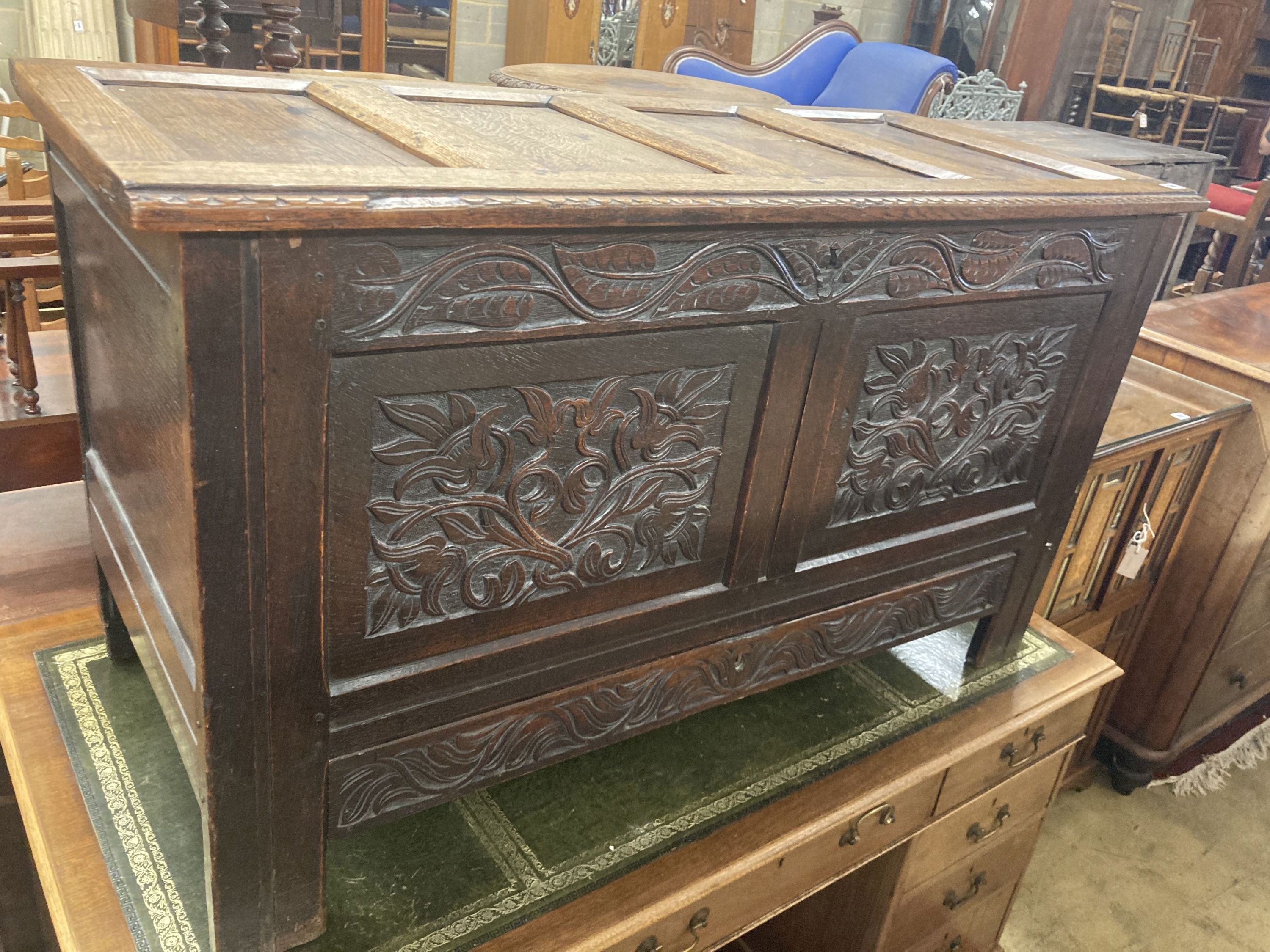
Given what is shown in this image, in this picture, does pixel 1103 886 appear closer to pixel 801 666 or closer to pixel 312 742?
pixel 801 666

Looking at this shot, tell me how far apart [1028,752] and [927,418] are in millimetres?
704

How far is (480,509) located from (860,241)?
18.5 inches

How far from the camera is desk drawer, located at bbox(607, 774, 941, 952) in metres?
1.22

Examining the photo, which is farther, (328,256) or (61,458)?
(61,458)

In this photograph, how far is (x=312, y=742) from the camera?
0.93 m

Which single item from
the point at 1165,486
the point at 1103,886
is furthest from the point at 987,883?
the point at 1165,486

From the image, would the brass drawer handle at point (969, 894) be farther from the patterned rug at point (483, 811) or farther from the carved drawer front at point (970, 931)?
the patterned rug at point (483, 811)

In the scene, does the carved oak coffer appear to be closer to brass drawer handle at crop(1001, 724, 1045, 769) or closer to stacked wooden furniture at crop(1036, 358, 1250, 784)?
brass drawer handle at crop(1001, 724, 1045, 769)

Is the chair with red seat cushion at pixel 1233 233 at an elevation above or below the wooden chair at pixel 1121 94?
below

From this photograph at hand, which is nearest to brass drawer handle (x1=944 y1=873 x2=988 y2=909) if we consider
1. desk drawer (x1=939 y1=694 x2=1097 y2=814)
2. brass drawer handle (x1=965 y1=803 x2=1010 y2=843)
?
brass drawer handle (x1=965 y1=803 x2=1010 y2=843)

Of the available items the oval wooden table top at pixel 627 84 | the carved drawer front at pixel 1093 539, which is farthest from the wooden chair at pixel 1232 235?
the oval wooden table top at pixel 627 84

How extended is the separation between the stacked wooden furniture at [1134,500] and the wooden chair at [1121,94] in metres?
4.31

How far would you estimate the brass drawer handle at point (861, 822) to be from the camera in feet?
4.53

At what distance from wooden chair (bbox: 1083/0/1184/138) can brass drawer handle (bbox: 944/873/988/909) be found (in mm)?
5370
